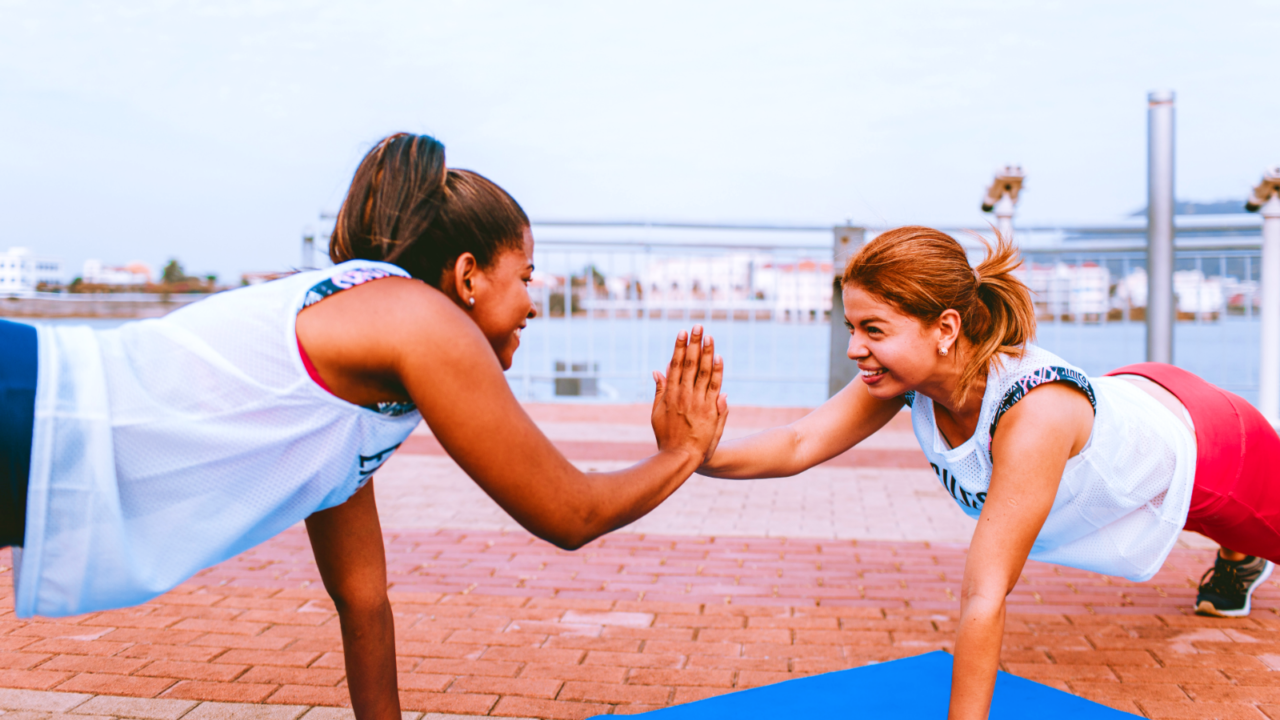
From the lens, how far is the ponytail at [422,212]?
1.74 metres

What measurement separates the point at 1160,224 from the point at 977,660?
16.1 ft

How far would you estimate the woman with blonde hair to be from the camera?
206 cm

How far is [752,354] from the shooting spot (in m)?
8.43

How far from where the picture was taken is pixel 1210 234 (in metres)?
7.43

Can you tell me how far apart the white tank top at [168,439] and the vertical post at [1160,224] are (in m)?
5.54

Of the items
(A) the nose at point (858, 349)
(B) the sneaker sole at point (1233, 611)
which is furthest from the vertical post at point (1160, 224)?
(A) the nose at point (858, 349)

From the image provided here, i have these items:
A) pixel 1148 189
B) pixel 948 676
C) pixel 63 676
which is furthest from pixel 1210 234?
pixel 63 676

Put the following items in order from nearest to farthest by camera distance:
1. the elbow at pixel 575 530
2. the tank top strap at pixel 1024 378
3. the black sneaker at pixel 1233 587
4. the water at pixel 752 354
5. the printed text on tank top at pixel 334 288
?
the printed text on tank top at pixel 334 288 < the elbow at pixel 575 530 < the tank top strap at pixel 1024 378 < the black sneaker at pixel 1233 587 < the water at pixel 752 354

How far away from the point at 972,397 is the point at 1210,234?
6.41m

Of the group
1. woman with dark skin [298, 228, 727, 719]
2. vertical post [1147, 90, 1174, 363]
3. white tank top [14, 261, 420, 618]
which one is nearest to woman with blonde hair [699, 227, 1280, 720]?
woman with dark skin [298, 228, 727, 719]

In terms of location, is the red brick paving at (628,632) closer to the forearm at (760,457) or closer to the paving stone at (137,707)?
the paving stone at (137,707)

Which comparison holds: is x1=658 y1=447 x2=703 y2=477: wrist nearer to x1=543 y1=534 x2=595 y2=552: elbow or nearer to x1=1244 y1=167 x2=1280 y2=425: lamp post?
x1=543 y1=534 x2=595 y2=552: elbow

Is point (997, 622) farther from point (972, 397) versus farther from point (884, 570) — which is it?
point (884, 570)

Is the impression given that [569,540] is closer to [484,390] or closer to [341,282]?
[484,390]
